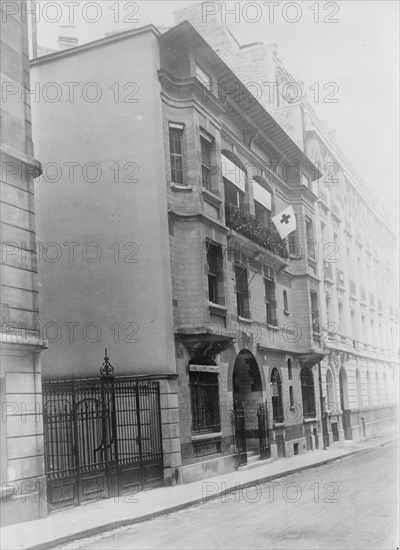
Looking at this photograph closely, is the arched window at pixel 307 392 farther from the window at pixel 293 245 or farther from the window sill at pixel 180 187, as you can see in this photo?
the window sill at pixel 180 187

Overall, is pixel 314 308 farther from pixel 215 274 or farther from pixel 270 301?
pixel 215 274

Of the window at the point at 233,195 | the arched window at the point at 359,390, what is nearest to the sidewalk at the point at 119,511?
the window at the point at 233,195

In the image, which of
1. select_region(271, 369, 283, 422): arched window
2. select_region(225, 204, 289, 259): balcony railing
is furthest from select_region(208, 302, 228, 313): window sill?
select_region(271, 369, 283, 422): arched window

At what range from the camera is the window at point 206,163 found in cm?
2131

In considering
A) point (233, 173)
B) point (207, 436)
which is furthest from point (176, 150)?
point (207, 436)

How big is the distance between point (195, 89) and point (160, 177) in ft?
10.1

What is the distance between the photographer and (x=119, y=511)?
13.3 meters

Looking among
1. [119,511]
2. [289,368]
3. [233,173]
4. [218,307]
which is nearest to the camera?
[119,511]

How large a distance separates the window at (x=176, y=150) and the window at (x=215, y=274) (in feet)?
7.79

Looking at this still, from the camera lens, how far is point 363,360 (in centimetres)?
4066

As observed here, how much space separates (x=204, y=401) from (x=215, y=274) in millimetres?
3804

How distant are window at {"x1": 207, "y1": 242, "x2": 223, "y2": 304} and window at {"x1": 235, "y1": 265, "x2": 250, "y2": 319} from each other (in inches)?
89.0

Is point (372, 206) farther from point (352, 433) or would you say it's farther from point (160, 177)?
point (160, 177)

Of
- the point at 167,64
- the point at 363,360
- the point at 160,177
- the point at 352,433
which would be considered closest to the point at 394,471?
the point at 160,177
